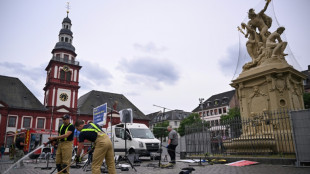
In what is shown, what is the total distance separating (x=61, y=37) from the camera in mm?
51031

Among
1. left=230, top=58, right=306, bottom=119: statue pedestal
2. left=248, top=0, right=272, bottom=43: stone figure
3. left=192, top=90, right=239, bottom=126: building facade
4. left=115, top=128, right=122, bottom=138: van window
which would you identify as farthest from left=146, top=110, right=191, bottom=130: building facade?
left=230, top=58, right=306, bottom=119: statue pedestal

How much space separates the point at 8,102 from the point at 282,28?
146ft

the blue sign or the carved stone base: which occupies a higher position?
the blue sign

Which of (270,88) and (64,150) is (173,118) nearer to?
(270,88)

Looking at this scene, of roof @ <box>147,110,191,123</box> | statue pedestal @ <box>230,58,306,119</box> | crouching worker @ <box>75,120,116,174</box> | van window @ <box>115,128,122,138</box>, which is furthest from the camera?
roof @ <box>147,110,191,123</box>

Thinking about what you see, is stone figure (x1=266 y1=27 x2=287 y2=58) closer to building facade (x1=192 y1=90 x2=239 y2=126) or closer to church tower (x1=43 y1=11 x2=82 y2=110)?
church tower (x1=43 y1=11 x2=82 y2=110)

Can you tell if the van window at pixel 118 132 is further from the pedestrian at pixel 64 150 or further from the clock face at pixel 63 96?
the clock face at pixel 63 96

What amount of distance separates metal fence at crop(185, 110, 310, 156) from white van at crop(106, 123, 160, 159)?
284 cm

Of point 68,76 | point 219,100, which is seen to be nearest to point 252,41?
point 68,76

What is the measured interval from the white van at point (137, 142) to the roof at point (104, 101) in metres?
34.0

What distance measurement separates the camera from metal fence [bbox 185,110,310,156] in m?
10.3

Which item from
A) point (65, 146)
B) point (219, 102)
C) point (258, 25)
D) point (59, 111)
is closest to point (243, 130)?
point (258, 25)

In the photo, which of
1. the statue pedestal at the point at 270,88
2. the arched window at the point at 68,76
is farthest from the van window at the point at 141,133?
the arched window at the point at 68,76

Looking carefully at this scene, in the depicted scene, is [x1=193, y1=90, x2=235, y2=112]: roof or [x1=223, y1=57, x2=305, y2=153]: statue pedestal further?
[x1=193, y1=90, x2=235, y2=112]: roof
